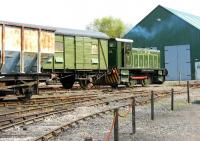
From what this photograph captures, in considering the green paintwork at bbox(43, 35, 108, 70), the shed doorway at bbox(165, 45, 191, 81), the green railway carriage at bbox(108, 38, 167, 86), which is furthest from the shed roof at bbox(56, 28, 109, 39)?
the shed doorway at bbox(165, 45, 191, 81)

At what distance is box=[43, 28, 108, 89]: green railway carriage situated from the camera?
2619cm

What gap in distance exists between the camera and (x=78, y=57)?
2783 centimetres

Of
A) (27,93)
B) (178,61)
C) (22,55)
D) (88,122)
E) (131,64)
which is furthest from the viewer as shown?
(178,61)

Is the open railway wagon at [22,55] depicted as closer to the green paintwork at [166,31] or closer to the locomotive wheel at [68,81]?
the locomotive wheel at [68,81]

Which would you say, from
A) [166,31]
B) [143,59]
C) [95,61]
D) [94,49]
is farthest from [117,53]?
[166,31]

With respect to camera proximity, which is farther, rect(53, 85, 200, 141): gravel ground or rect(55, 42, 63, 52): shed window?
rect(55, 42, 63, 52): shed window

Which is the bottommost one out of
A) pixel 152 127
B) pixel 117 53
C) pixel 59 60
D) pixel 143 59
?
pixel 152 127

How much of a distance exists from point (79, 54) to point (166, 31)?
32615 mm

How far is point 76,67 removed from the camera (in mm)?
27578

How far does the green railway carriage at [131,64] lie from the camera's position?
31.7 m

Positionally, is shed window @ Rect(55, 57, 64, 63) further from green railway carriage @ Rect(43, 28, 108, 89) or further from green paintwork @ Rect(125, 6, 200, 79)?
green paintwork @ Rect(125, 6, 200, 79)

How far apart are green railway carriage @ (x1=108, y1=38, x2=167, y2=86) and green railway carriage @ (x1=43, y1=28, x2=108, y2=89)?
1.20 metres

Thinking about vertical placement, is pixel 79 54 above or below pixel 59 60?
above

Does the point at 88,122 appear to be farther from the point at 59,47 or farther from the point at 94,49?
the point at 94,49
